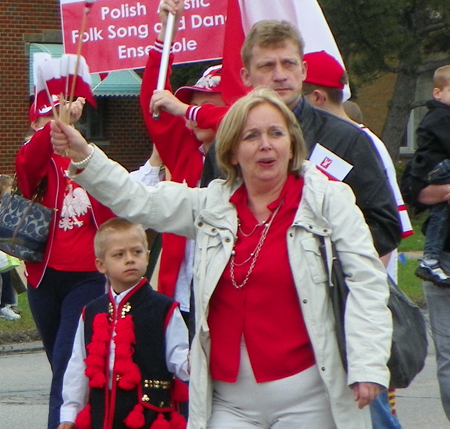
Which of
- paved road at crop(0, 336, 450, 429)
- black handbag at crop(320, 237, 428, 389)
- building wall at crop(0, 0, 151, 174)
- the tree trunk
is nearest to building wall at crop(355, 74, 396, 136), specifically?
the tree trunk

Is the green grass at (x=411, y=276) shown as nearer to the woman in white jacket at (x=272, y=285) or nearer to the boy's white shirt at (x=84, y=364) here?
the boy's white shirt at (x=84, y=364)

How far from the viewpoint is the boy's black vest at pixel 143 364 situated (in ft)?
13.6

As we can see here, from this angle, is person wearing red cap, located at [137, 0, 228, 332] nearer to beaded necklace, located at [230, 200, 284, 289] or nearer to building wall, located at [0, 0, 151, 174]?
beaded necklace, located at [230, 200, 284, 289]

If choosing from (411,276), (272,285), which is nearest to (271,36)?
(272,285)

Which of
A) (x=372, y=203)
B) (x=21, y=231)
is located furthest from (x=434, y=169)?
(x=21, y=231)

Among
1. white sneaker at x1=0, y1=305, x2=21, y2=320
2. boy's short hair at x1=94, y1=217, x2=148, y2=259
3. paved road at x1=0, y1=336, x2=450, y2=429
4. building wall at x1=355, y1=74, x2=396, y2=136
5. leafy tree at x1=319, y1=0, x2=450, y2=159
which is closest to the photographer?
boy's short hair at x1=94, y1=217, x2=148, y2=259

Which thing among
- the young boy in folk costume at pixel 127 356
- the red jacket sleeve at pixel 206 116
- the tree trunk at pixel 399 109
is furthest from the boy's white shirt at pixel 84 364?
the tree trunk at pixel 399 109

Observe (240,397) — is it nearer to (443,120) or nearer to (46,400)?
(443,120)

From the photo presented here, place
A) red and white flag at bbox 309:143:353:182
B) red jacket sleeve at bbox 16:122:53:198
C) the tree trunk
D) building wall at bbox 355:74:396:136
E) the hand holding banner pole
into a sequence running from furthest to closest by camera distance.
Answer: building wall at bbox 355:74:396:136 → the tree trunk → red jacket sleeve at bbox 16:122:53:198 → the hand holding banner pole → red and white flag at bbox 309:143:353:182

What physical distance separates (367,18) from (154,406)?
16.1m

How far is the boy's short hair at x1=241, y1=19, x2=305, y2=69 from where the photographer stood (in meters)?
3.79

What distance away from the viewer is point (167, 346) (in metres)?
4.22

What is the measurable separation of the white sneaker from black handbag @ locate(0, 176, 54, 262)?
619 cm

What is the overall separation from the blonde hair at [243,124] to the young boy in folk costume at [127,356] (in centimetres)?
110
